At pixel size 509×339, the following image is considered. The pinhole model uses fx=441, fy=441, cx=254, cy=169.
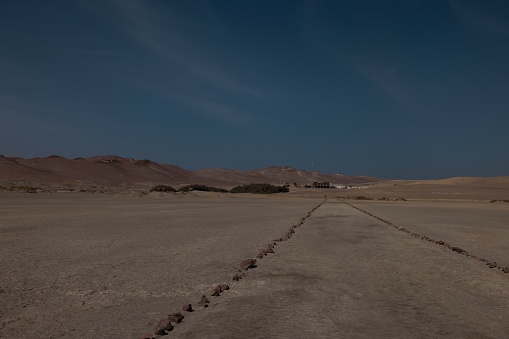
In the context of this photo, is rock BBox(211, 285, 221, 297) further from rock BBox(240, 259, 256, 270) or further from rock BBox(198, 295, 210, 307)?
rock BBox(240, 259, 256, 270)

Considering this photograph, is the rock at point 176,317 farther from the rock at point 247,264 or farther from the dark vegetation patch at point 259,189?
the dark vegetation patch at point 259,189

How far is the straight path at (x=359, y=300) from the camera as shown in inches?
185

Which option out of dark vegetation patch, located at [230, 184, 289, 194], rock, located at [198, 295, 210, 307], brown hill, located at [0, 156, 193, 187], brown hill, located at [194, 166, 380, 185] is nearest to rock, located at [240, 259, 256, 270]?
rock, located at [198, 295, 210, 307]

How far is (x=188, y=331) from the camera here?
4.59 meters

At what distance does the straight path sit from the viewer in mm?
4703

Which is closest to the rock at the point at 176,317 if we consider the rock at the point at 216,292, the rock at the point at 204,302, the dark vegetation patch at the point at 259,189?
the rock at the point at 204,302

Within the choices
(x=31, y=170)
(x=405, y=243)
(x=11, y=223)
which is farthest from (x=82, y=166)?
(x=405, y=243)

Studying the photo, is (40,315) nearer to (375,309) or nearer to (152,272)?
(152,272)

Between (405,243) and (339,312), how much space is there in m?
7.55

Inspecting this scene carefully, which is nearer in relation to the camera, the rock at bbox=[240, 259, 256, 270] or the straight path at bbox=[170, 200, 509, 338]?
the straight path at bbox=[170, 200, 509, 338]

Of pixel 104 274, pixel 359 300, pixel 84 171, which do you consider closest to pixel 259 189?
pixel 84 171

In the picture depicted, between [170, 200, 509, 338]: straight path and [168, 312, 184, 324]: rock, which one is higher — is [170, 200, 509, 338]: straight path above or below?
above

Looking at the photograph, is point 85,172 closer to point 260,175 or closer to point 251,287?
point 260,175

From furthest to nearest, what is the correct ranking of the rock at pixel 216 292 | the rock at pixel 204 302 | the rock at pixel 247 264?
the rock at pixel 247 264 < the rock at pixel 216 292 < the rock at pixel 204 302
